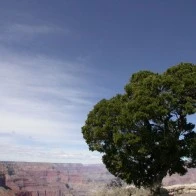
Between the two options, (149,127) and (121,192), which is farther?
(121,192)

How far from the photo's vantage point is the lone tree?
2967 cm

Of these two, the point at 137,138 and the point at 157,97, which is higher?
the point at 157,97

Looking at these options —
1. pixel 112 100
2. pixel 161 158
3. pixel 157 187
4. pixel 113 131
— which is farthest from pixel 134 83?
pixel 157 187

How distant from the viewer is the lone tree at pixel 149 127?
29.7 metres

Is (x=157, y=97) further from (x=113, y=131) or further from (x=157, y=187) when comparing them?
(x=157, y=187)

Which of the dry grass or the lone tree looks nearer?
the lone tree

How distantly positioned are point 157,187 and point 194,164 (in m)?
3.75

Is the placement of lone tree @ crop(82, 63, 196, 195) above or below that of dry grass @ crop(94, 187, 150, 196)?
above

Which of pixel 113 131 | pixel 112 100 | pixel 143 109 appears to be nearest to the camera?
pixel 143 109

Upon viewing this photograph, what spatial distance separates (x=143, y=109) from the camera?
29266mm

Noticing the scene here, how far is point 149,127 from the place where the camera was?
30875 mm

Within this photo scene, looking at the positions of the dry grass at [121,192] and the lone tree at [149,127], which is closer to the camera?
the lone tree at [149,127]

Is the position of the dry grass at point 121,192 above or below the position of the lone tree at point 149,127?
below

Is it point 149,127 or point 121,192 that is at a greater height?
point 149,127
